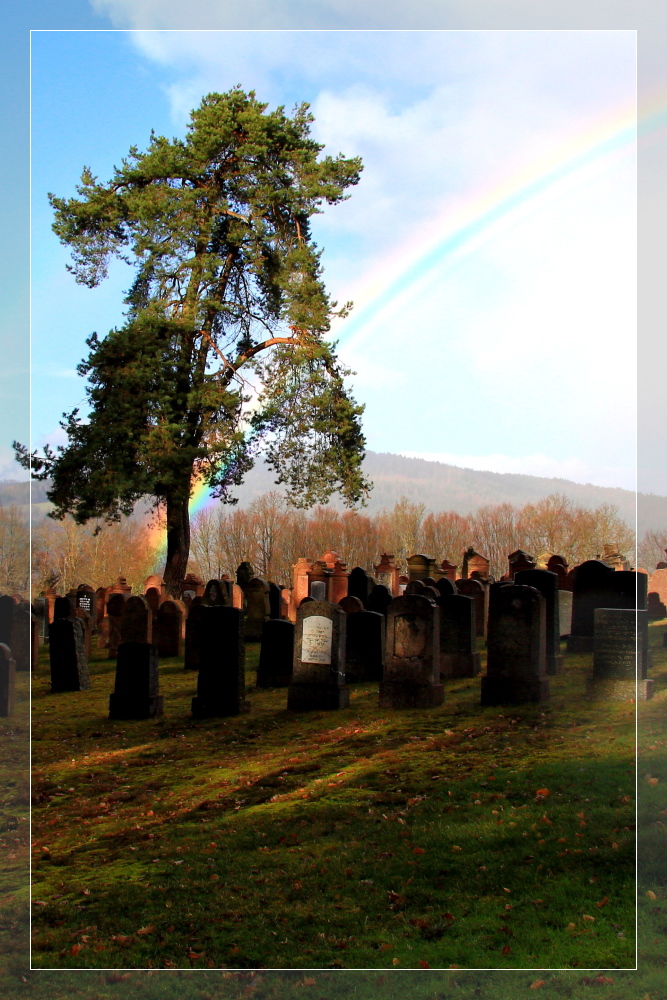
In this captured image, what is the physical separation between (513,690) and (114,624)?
7223 millimetres

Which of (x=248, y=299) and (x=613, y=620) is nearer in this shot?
(x=613, y=620)

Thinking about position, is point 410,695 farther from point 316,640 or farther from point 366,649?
point 366,649

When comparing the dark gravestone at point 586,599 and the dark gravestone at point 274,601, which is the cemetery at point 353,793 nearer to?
the dark gravestone at point 586,599

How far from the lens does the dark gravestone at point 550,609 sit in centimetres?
917

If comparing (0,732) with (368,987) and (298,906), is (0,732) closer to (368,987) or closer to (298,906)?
(298,906)

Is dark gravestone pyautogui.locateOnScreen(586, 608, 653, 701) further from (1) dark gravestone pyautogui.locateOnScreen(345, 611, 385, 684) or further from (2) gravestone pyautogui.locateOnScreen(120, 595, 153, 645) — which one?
(2) gravestone pyautogui.locateOnScreen(120, 595, 153, 645)

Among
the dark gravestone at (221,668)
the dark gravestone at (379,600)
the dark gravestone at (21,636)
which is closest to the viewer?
the dark gravestone at (21,636)

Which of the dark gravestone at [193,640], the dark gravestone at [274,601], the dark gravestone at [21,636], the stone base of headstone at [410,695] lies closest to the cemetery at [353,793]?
the stone base of headstone at [410,695]

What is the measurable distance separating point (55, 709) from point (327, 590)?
22.2 feet

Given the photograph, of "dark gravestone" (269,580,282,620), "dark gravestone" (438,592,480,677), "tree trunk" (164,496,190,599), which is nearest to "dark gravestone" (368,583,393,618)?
"dark gravestone" (269,580,282,620)

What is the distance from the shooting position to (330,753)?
6598 millimetres

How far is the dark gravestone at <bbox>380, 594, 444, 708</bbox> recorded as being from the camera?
789 cm

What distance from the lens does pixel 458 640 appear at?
9.42m

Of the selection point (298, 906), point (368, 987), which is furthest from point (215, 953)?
point (368, 987)
